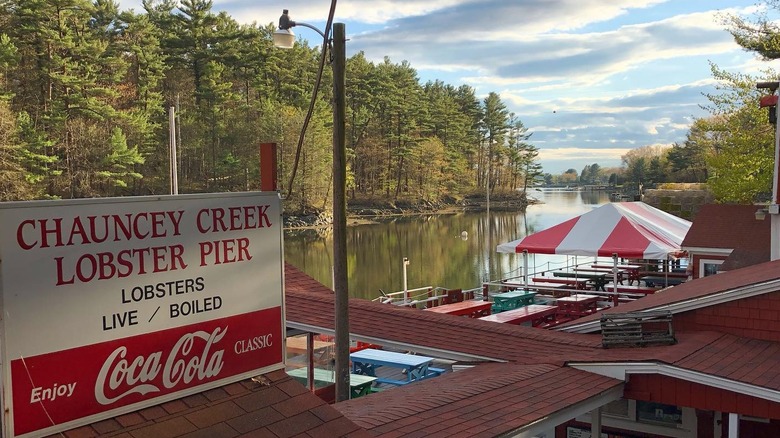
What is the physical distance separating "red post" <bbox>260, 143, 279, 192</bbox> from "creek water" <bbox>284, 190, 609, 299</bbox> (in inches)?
781

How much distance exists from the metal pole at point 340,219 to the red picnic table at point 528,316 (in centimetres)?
616

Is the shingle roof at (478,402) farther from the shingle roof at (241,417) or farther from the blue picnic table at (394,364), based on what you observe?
the blue picnic table at (394,364)

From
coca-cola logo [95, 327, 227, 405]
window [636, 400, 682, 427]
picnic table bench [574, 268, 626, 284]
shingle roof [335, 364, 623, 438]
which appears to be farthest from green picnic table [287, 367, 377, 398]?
picnic table bench [574, 268, 626, 284]

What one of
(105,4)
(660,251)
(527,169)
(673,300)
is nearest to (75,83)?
(105,4)

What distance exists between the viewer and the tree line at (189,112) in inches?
1661

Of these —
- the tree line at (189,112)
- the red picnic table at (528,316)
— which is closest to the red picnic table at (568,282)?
the red picnic table at (528,316)

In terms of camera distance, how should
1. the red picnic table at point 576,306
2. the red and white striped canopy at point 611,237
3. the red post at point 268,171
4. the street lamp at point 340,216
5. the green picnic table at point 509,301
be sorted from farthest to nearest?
the green picnic table at point 509,301 < the red and white striped canopy at point 611,237 < the red picnic table at point 576,306 < the street lamp at point 340,216 < the red post at point 268,171

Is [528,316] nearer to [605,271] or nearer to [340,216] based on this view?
[340,216]

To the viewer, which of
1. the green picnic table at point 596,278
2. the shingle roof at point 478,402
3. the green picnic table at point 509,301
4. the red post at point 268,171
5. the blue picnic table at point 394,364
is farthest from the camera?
the green picnic table at point 596,278

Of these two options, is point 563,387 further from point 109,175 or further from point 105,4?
point 105,4

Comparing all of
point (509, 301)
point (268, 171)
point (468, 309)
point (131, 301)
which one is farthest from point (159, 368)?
point (509, 301)

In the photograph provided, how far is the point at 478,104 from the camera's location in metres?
109

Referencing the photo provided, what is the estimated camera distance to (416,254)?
150 feet

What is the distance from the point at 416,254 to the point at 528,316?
3196 centimetres
